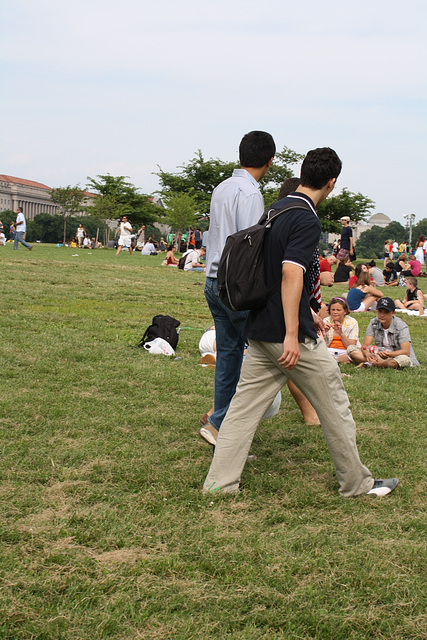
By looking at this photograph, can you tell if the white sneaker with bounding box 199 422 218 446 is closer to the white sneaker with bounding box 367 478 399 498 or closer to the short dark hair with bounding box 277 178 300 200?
the white sneaker with bounding box 367 478 399 498

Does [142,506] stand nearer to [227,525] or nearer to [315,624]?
[227,525]

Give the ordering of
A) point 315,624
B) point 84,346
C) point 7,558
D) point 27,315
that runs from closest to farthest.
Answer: point 315,624, point 7,558, point 84,346, point 27,315

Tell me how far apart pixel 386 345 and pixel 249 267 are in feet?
17.0

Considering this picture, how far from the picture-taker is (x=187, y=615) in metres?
2.63

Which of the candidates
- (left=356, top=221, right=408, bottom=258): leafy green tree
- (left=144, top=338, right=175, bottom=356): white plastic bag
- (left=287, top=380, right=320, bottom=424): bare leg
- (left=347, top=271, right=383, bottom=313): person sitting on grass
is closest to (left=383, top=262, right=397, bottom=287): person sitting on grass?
(left=347, top=271, right=383, bottom=313): person sitting on grass

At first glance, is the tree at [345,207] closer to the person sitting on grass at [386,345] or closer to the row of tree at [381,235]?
the person sitting on grass at [386,345]

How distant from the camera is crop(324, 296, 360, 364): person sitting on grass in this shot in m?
8.45

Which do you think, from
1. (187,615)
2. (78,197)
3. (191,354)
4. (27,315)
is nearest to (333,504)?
(187,615)

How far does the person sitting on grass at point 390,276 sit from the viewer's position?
22.6m

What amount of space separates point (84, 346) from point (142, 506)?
15.1ft

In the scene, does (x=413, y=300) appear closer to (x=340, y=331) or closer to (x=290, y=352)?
(x=340, y=331)

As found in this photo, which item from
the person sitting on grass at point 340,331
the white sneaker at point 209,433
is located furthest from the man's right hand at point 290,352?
the person sitting on grass at point 340,331

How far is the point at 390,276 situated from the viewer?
23672 mm

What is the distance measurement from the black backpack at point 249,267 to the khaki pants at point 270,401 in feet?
0.91
